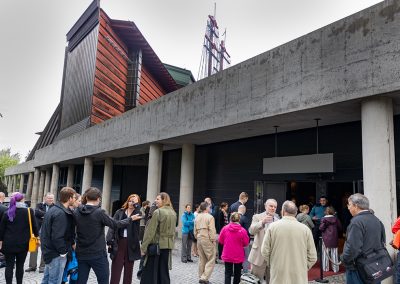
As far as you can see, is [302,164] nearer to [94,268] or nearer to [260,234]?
[260,234]

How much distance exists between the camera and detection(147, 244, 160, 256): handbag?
5.54m

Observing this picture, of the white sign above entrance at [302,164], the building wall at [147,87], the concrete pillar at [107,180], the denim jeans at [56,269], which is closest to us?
the denim jeans at [56,269]

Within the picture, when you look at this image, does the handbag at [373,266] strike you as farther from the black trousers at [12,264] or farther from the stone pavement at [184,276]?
the black trousers at [12,264]

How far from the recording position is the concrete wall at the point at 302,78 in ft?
23.3

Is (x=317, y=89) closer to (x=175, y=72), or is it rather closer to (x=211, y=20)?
(x=211, y=20)

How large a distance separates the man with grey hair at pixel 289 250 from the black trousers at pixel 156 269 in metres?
2.28

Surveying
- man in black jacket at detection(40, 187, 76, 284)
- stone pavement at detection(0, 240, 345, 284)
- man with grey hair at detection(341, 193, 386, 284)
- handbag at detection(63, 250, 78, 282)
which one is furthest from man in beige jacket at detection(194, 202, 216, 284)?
man with grey hair at detection(341, 193, 386, 284)

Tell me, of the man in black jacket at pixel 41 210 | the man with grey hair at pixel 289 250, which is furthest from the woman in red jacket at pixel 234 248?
the man in black jacket at pixel 41 210

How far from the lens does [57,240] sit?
4625 millimetres

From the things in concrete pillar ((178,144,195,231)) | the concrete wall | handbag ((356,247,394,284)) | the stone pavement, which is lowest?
the stone pavement

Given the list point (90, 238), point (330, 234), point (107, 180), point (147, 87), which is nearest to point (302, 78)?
point (330, 234)

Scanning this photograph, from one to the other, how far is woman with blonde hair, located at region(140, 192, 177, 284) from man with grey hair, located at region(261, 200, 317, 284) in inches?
81.6

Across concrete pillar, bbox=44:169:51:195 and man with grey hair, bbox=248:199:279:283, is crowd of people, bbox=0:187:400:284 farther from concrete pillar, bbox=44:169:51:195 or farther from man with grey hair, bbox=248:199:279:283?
concrete pillar, bbox=44:169:51:195

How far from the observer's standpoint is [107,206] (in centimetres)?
2247
